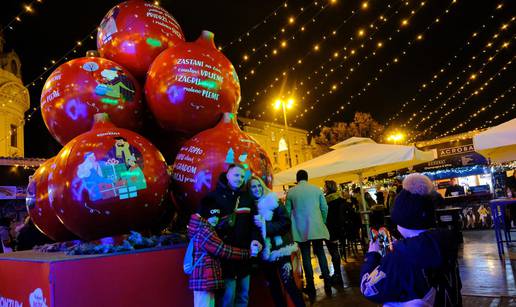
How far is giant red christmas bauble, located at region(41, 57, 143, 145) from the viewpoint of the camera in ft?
13.3

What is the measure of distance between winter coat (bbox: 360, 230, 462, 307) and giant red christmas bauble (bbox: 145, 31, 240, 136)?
104 inches

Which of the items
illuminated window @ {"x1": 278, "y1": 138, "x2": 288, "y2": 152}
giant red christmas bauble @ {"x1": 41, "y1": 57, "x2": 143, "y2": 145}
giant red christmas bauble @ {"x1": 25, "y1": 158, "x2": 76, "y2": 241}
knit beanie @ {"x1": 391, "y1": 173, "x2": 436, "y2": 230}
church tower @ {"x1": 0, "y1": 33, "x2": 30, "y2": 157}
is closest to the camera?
knit beanie @ {"x1": 391, "y1": 173, "x2": 436, "y2": 230}

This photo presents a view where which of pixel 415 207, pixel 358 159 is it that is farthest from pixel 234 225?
pixel 358 159

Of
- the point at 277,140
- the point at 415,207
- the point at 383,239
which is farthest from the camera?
the point at 277,140

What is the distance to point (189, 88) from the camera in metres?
4.05

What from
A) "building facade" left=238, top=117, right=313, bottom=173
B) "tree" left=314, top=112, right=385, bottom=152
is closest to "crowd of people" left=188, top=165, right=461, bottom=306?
"tree" left=314, top=112, right=385, bottom=152

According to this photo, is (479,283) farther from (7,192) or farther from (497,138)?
(7,192)

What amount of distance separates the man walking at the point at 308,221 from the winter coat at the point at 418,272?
12.6 feet

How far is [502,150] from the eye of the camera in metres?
7.17

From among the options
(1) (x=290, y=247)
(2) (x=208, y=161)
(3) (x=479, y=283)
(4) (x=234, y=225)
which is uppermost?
(2) (x=208, y=161)

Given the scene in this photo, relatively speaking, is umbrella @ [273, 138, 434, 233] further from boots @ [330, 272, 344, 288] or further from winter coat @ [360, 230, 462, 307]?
winter coat @ [360, 230, 462, 307]

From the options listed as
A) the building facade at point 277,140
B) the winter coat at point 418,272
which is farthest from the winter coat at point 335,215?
the building facade at point 277,140

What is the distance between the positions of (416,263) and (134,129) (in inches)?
134

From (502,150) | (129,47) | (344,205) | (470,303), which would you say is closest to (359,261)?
(344,205)
